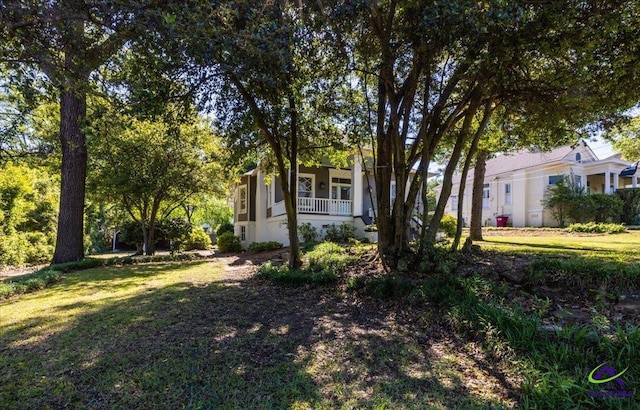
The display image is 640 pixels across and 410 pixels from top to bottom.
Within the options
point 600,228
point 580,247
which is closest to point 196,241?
point 580,247

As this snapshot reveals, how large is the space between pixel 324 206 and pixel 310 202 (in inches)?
27.9

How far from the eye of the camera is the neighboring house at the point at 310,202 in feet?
53.4

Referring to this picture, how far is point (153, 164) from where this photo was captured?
44.1 feet

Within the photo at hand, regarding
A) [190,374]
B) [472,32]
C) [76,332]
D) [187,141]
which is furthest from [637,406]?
[187,141]

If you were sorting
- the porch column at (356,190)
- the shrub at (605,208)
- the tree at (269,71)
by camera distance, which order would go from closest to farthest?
the tree at (269,71) → the porch column at (356,190) → the shrub at (605,208)

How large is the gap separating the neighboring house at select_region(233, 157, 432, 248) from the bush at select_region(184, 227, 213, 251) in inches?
83.6

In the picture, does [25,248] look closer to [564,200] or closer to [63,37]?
[63,37]

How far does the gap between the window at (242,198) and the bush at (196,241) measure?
9.45ft

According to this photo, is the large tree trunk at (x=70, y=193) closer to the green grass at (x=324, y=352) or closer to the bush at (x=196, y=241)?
the green grass at (x=324, y=352)

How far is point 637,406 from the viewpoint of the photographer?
2.45m

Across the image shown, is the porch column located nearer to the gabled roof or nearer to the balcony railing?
the balcony railing

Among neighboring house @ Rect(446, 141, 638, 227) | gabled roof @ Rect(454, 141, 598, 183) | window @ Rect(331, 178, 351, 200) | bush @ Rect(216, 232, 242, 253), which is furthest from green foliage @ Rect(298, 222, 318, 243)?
Answer: gabled roof @ Rect(454, 141, 598, 183)

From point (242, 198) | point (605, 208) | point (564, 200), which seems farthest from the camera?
point (242, 198)

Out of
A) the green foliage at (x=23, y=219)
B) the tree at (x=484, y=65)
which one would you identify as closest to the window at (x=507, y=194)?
the tree at (x=484, y=65)
